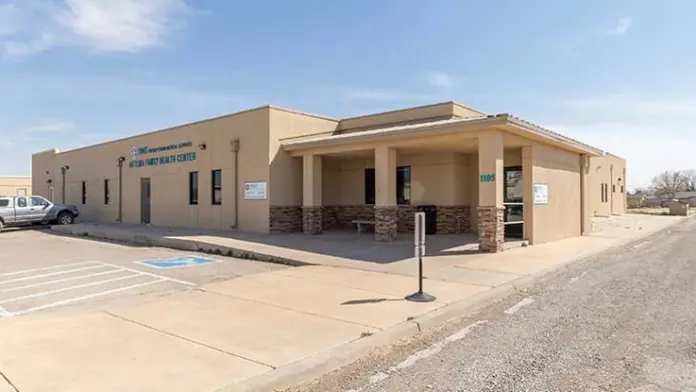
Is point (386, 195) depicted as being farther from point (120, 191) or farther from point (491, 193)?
point (120, 191)

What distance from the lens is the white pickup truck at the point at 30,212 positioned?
1003 inches

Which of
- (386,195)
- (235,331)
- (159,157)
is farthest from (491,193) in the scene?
(159,157)

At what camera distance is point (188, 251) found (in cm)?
1582

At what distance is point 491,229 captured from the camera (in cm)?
1355

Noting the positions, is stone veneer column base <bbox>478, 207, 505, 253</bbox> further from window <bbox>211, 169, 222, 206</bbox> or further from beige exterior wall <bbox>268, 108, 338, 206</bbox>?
window <bbox>211, 169, 222, 206</bbox>

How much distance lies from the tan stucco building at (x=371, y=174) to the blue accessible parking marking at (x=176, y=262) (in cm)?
551

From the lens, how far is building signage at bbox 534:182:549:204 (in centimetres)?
1581

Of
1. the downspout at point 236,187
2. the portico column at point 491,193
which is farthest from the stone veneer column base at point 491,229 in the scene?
the downspout at point 236,187

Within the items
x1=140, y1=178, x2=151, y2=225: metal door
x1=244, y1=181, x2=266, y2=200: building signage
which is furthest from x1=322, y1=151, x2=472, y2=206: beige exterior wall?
x1=140, y1=178, x2=151, y2=225: metal door

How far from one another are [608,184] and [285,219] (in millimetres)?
33650

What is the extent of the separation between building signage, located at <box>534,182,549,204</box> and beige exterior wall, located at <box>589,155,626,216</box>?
2076 cm

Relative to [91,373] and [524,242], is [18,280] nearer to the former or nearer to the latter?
[91,373]

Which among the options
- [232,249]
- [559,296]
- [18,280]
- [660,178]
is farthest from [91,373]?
[660,178]

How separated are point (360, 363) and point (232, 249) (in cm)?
991
